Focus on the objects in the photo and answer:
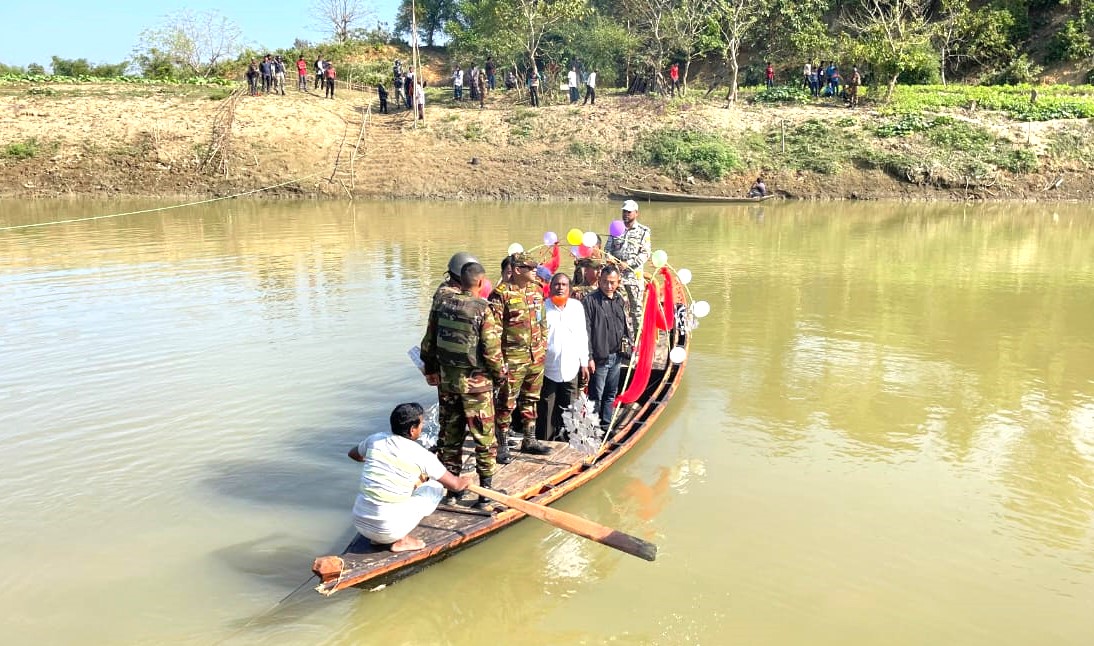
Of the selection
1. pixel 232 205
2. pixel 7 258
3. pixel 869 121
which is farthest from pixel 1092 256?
pixel 232 205

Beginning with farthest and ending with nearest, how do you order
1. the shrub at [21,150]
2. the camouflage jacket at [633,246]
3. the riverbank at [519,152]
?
1. the shrub at [21,150]
2. the riverbank at [519,152]
3. the camouflage jacket at [633,246]

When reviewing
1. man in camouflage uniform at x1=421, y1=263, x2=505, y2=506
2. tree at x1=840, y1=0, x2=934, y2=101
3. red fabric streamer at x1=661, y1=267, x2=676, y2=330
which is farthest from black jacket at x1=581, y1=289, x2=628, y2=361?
tree at x1=840, y1=0, x2=934, y2=101

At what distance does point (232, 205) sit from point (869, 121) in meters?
24.0

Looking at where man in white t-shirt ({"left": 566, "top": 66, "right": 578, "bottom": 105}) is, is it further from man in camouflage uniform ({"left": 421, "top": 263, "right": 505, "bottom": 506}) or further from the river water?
man in camouflage uniform ({"left": 421, "top": 263, "right": 505, "bottom": 506})

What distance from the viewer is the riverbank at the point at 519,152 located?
3020 centimetres

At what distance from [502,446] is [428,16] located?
51.2m

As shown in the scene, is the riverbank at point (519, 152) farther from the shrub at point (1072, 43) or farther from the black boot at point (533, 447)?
the black boot at point (533, 447)

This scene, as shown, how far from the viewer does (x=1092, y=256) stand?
692 inches

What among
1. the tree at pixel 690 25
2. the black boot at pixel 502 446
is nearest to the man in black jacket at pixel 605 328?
the black boot at pixel 502 446

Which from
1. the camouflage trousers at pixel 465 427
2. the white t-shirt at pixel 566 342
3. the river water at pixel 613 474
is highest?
the white t-shirt at pixel 566 342

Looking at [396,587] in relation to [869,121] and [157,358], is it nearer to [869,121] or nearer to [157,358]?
[157,358]

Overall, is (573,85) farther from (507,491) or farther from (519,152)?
(507,491)

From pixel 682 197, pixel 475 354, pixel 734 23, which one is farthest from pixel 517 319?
pixel 734 23

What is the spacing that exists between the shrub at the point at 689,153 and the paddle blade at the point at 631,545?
27.2m
